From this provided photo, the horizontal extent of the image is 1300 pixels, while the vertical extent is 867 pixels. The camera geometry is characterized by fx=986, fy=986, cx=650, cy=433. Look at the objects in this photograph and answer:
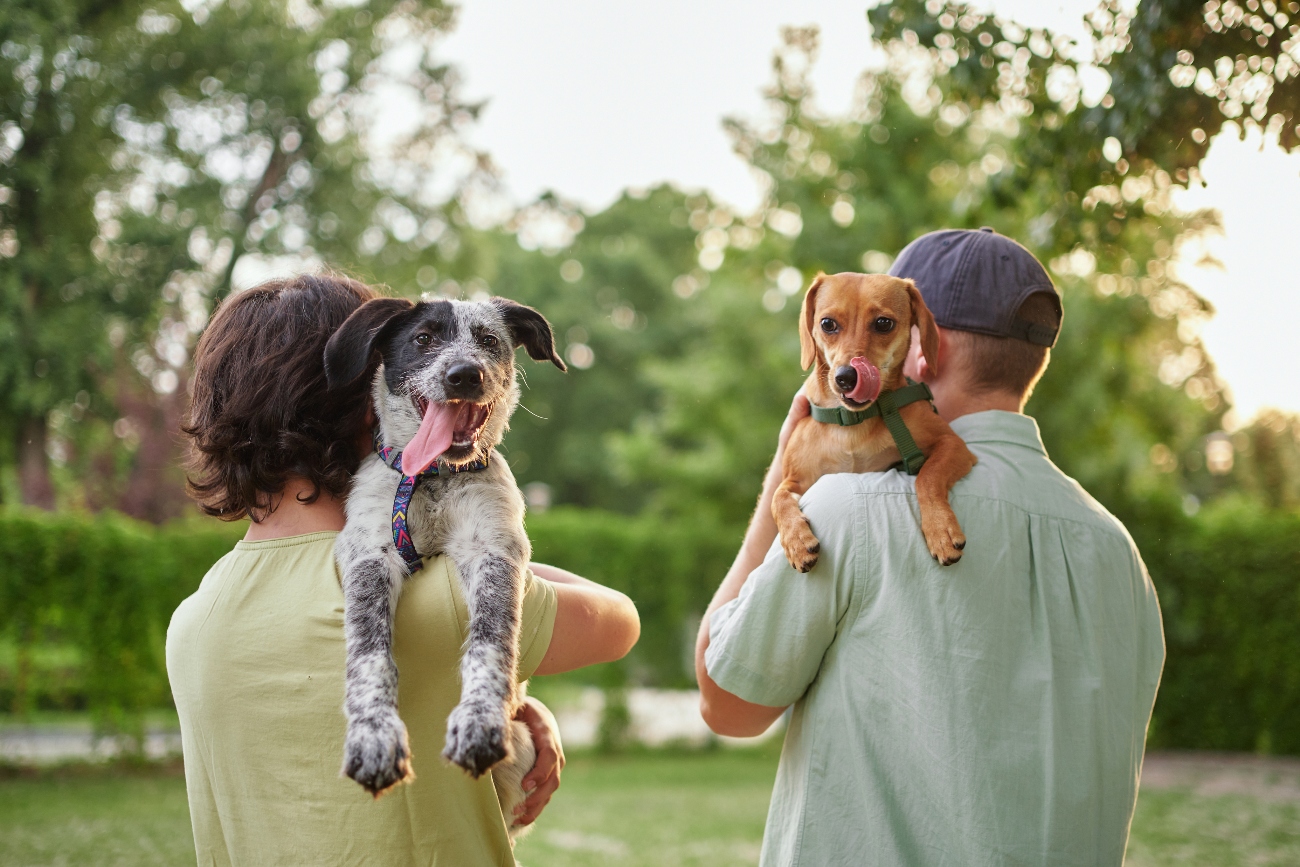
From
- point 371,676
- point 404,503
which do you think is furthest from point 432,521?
point 371,676

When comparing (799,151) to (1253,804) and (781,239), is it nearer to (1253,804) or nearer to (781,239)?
(781,239)

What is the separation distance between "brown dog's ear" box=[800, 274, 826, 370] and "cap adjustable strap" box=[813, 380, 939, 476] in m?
0.21

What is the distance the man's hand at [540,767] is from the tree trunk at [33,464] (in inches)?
640

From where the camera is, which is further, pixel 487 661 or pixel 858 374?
pixel 858 374

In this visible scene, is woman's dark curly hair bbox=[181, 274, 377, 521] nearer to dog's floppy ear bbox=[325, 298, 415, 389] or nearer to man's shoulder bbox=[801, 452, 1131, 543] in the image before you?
dog's floppy ear bbox=[325, 298, 415, 389]

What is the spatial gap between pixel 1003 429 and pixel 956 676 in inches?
22.5

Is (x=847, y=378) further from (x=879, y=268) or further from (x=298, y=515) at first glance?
(x=879, y=268)

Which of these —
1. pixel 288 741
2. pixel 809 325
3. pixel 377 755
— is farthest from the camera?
pixel 809 325

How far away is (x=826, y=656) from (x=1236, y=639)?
1328 centimetres

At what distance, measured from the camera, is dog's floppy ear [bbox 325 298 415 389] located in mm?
1818

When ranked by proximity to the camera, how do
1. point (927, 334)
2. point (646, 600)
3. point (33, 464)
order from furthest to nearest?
1. point (33, 464)
2. point (646, 600)
3. point (927, 334)

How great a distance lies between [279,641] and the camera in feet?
5.53

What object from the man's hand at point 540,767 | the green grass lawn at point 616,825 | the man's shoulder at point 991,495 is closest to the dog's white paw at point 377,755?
the man's hand at point 540,767

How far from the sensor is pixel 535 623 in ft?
6.08
